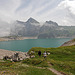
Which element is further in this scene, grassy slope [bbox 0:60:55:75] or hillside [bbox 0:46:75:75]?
Result: hillside [bbox 0:46:75:75]

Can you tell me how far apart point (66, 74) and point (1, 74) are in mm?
15943

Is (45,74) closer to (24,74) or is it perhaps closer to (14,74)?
(24,74)

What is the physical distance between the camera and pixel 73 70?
25.2m

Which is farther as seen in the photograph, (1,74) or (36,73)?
(36,73)

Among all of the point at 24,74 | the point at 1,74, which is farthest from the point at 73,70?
the point at 1,74

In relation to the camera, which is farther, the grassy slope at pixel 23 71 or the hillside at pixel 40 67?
Answer: the hillside at pixel 40 67

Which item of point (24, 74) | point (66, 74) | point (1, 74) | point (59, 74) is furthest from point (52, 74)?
point (1, 74)

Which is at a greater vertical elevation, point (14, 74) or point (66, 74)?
point (14, 74)

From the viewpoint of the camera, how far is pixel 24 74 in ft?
62.0

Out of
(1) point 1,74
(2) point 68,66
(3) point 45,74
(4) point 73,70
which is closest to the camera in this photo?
(1) point 1,74

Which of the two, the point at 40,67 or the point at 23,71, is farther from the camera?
the point at 40,67

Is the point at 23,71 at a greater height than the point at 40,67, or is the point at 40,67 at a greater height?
the point at 23,71

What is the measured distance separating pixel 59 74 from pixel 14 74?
448 inches

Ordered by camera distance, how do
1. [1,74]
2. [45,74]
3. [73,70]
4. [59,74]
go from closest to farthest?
[1,74], [45,74], [59,74], [73,70]
